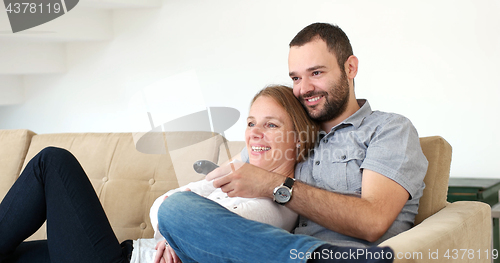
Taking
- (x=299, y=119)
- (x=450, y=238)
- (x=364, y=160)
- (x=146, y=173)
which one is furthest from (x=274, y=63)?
(x=450, y=238)

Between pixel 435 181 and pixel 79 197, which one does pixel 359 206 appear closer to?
pixel 435 181

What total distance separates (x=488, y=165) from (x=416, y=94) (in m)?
0.51

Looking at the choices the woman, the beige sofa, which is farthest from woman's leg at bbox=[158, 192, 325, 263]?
the beige sofa

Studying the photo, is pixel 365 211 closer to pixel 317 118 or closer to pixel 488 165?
pixel 317 118

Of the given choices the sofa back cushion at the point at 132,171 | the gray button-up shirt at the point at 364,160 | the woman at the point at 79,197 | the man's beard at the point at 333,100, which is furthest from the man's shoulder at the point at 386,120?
the sofa back cushion at the point at 132,171

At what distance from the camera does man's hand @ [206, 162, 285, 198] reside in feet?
4.03

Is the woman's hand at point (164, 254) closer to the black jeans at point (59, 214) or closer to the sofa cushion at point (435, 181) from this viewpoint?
the black jeans at point (59, 214)

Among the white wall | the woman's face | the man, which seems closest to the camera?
the man

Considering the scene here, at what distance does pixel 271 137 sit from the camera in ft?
4.78

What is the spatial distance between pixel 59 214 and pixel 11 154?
929 millimetres

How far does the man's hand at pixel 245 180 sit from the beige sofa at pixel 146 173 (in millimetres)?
419

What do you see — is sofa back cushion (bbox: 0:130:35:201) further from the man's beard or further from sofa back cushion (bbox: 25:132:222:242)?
the man's beard

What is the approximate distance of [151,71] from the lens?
10.1ft

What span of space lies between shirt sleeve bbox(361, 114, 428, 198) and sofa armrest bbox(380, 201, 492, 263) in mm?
129
